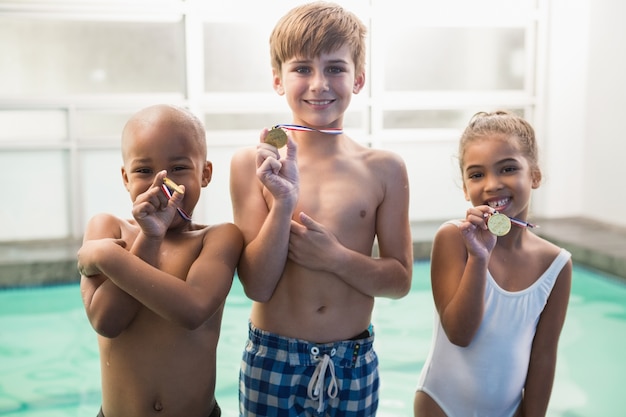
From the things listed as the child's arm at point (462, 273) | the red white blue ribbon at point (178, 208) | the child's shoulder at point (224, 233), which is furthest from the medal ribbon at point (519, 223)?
the red white blue ribbon at point (178, 208)

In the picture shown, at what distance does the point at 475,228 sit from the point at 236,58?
596 cm

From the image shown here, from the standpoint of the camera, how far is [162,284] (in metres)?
1.94

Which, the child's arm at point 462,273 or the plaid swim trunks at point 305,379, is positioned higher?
the child's arm at point 462,273

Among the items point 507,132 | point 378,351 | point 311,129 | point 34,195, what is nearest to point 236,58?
point 34,195

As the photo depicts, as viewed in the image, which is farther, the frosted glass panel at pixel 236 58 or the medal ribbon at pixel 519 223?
the frosted glass panel at pixel 236 58

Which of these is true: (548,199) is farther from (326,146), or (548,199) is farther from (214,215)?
(326,146)

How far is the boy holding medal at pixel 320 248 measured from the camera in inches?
85.7

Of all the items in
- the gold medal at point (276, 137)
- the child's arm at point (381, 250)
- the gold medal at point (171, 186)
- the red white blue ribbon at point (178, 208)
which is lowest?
the child's arm at point (381, 250)

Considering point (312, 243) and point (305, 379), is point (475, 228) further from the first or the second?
point (305, 379)

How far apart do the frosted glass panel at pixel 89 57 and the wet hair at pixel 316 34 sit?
5403mm

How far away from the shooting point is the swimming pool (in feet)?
14.2

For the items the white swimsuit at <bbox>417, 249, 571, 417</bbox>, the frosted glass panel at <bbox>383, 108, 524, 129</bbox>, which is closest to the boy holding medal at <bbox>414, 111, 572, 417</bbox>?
the white swimsuit at <bbox>417, 249, 571, 417</bbox>

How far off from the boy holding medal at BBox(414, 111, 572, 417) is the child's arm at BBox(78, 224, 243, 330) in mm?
683

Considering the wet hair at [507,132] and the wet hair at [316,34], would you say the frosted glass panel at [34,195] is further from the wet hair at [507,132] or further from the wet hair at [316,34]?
the wet hair at [507,132]
